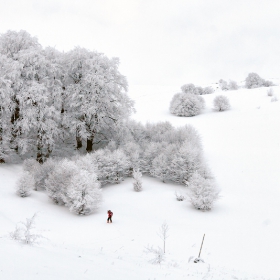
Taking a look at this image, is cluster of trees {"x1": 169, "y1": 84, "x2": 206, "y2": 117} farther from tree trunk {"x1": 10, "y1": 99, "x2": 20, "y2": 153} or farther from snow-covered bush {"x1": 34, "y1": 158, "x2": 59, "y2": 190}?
snow-covered bush {"x1": 34, "y1": 158, "x2": 59, "y2": 190}

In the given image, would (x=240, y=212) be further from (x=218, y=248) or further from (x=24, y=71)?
(x=24, y=71)

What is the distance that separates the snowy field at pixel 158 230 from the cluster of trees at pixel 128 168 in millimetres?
736

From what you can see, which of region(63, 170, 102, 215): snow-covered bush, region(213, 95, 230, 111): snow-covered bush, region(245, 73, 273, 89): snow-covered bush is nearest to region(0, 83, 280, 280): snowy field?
region(63, 170, 102, 215): snow-covered bush

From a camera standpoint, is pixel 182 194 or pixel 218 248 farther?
pixel 182 194

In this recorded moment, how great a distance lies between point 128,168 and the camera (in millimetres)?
19844

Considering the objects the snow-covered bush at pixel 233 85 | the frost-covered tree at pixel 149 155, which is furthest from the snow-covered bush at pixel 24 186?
the snow-covered bush at pixel 233 85

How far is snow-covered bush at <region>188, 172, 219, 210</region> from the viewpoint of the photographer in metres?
14.7

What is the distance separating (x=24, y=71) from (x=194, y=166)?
14497 mm

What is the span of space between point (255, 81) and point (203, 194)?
135ft

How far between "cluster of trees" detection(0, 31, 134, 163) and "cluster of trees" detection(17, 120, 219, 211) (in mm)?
2103

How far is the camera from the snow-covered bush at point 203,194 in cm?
1468

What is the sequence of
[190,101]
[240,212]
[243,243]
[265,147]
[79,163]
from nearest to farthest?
[243,243] < [240,212] < [79,163] < [265,147] < [190,101]

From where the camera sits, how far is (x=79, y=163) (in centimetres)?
1767

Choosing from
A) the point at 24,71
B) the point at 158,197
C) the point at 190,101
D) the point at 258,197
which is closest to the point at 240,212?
the point at 258,197
